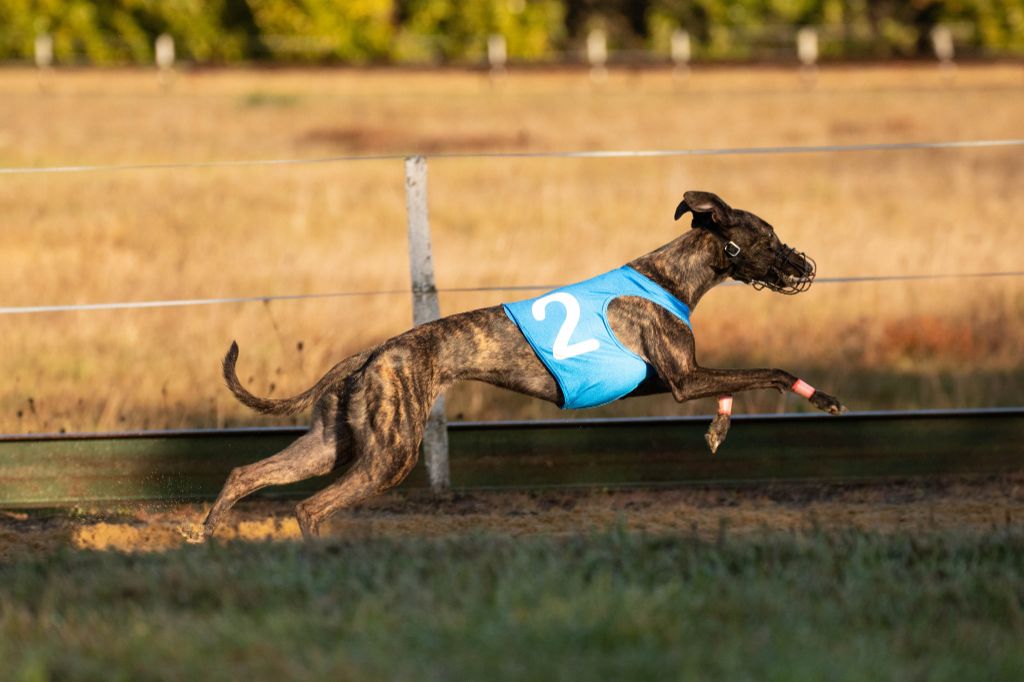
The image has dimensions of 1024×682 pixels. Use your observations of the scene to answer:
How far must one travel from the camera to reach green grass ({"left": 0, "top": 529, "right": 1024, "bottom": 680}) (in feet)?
14.4

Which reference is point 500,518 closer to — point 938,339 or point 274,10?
point 938,339

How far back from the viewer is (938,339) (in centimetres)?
1141

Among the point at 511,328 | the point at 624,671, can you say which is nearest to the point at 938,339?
the point at 511,328

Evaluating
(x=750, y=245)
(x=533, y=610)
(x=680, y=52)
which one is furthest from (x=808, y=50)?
(x=533, y=610)

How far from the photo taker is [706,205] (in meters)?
6.38

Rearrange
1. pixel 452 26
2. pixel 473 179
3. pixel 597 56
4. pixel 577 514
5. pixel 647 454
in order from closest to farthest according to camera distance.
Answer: pixel 577 514, pixel 647 454, pixel 473 179, pixel 597 56, pixel 452 26

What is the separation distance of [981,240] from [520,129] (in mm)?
10862

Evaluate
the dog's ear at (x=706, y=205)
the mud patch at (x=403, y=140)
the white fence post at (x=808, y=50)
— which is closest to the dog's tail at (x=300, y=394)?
the dog's ear at (x=706, y=205)

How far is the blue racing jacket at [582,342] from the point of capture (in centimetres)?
626

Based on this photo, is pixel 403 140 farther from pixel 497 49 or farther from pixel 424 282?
pixel 424 282

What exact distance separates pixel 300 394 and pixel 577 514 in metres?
1.76

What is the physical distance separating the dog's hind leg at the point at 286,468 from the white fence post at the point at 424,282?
4.28ft

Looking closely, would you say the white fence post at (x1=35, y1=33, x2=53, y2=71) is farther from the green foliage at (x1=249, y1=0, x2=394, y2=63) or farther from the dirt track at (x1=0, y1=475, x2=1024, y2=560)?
the dirt track at (x1=0, y1=475, x2=1024, y2=560)

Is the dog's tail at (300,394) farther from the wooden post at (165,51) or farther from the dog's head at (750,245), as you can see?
the wooden post at (165,51)
